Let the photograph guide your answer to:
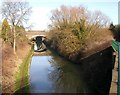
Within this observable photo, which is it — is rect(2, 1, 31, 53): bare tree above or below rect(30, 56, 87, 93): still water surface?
above

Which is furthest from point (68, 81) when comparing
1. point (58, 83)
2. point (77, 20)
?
point (77, 20)

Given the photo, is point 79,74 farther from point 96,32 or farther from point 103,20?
point 103,20

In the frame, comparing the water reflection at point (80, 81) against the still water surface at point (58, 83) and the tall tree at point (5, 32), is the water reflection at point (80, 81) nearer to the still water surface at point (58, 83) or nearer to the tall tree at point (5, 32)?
the still water surface at point (58, 83)

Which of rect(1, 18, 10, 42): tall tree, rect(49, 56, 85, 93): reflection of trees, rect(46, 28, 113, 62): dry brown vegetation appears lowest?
rect(49, 56, 85, 93): reflection of trees

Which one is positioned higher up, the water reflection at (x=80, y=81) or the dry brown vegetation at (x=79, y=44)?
the dry brown vegetation at (x=79, y=44)

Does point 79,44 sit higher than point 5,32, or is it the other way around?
point 5,32

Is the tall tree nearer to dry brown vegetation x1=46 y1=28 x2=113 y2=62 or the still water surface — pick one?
dry brown vegetation x1=46 y1=28 x2=113 y2=62

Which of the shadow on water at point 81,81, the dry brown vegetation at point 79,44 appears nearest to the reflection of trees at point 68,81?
the shadow on water at point 81,81

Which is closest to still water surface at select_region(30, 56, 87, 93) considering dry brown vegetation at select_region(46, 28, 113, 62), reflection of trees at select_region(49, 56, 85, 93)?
reflection of trees at select_region(49, 56, 85, 93)

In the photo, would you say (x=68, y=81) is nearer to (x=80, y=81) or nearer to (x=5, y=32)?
(x=80, y=81)

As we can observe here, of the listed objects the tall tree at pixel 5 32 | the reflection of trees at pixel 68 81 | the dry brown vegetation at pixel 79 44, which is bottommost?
the reflection of trees at pixel 68 81

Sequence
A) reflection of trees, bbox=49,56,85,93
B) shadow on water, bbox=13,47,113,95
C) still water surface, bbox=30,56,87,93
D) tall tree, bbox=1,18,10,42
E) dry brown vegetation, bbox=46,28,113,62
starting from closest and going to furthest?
shadow on water, bbox=13,47,113,95 → still water surface, bbox=30,56,87,93 → reflection of trees, bbox=49,56,85,93 → dry brown vegetation, bbox=46,28,113,62 → tall tree, bbox=1,18,10,42

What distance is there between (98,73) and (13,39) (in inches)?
676

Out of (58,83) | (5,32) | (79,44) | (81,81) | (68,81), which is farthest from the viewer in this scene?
(5,32)
